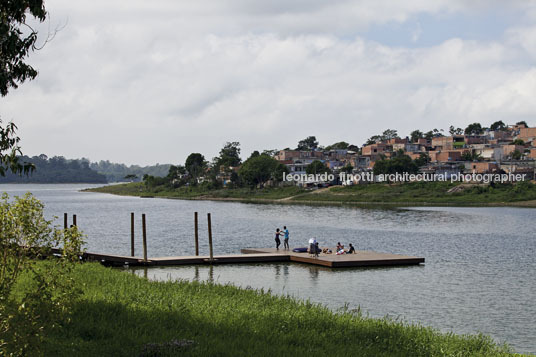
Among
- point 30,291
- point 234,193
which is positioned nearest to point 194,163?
point 234,193

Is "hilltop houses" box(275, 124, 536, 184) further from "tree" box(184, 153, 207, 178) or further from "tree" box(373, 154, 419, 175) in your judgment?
"tree" box(184, 153, 207, 178)

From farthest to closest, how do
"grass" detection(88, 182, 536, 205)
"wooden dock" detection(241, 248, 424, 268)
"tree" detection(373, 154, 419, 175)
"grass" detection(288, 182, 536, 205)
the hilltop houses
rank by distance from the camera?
"tree" detection(373, 154, 419, 175)
the hilltop houses
"grass" detection(88, 182, 536, 205)
"grass" detection(288, 182, 536, 205)
"wooden dock" detection(241, 248, 424, 268)

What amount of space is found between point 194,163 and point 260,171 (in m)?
38.2

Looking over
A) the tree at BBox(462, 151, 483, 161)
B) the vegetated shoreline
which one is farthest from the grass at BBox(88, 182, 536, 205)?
the tree at BBox(462, 151, 483, 161)

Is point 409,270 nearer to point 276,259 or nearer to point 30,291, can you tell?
point 276,259

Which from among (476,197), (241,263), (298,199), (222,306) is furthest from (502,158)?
(222,306)

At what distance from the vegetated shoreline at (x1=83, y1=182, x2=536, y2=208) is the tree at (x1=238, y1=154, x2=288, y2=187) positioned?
164 inches

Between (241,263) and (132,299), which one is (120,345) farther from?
(241,263)

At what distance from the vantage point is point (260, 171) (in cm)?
15900

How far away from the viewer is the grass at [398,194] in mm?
112000

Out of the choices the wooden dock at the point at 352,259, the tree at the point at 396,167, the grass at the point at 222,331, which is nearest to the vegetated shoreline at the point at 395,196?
the tree at the point at 396,167

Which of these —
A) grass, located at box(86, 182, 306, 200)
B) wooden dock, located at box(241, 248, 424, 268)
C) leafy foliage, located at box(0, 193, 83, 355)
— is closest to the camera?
leafy foliage, located at box(0, 193, 83, 355)

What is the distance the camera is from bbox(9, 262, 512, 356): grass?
13641 millimetres

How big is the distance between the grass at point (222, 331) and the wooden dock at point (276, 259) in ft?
45.3
